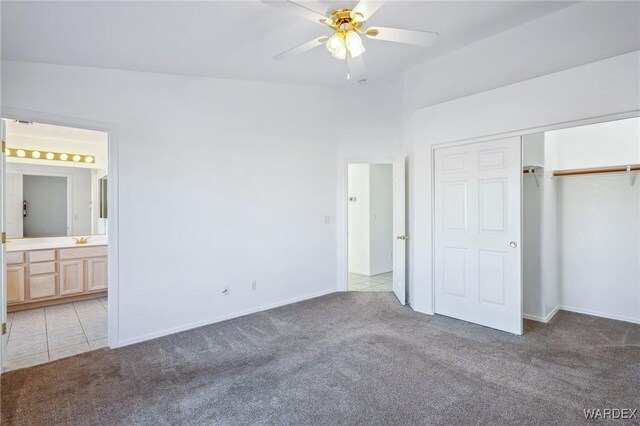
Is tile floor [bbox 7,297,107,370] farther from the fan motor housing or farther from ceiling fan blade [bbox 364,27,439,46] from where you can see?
ceiling fan blade [bbox 364,27,439,46]

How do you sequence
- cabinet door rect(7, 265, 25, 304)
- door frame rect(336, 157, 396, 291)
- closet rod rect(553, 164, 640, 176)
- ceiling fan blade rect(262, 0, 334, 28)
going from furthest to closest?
door frame rect(336, 157, 396, 291) → cabinet door rect(7, 265, 25, 304) → closet rod rect(553, 164, 640, 176) → ceiling fan blade rect(262, 0, 334, 28)

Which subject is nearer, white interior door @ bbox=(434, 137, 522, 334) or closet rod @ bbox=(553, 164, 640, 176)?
white interior door @ bbox=(434, 137, 522, 334)

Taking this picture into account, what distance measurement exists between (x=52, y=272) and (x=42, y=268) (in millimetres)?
125

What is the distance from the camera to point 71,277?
4535 millimetres

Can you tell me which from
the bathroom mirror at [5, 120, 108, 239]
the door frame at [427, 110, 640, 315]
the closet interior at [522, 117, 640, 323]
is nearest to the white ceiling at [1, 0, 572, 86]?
the door frame at [427, 110, 640, 315]

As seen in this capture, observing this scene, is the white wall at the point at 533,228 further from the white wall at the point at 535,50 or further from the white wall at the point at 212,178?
the white wall at the point at 212,178

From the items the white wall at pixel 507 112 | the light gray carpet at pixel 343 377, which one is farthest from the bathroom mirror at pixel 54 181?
the white wall at pixel 507 112

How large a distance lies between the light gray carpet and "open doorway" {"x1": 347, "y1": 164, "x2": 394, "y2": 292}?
265 cm

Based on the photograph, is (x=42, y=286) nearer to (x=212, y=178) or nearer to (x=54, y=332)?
(x=54, y=332)

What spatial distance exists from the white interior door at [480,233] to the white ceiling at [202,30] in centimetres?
121

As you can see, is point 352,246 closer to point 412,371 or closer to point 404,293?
point 404,293

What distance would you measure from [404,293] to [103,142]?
5.31m

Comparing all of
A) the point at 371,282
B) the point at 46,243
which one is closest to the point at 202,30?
the point at 46,243

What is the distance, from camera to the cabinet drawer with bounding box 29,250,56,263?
4230 millimetres
